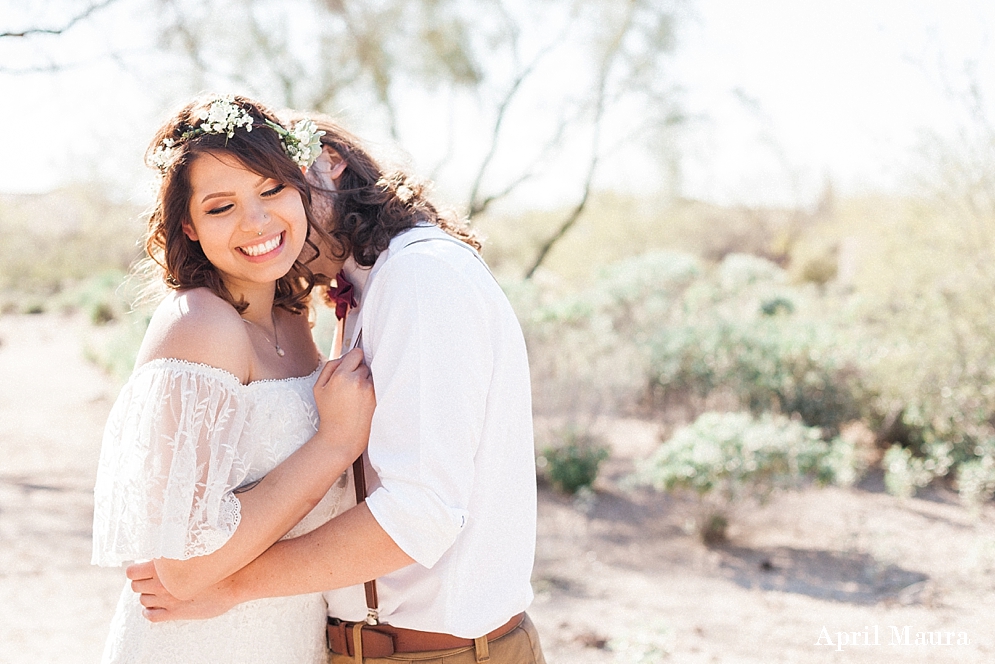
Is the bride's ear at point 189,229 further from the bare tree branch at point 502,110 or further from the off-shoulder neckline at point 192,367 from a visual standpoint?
the bare tree branch at point 502,110

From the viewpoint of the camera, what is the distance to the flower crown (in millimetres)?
1636

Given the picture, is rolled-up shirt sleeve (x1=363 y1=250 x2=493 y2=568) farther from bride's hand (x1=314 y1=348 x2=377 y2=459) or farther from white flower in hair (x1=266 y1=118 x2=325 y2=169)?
white flower in hair (x1=266 y1=118 x2=325 y2=169)

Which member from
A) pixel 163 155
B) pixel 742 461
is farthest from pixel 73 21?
pixel 742 461

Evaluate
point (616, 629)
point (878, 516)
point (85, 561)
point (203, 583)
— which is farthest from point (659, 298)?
point (203, 583)

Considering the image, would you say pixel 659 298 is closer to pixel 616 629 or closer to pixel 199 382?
pixel 616 629

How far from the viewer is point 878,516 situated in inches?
269

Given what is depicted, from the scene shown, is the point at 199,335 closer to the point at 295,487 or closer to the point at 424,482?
the point at 295,487

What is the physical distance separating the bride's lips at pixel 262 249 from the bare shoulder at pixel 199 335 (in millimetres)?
115

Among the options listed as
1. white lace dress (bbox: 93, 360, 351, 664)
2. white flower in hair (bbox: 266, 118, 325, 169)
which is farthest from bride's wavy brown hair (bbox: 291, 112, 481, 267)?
white lace dress (bbox: 93, 360, 351, 664)

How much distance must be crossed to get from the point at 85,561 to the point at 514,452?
5345 mm

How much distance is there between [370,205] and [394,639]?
3.00 feet

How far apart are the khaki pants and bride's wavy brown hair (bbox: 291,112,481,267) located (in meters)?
0.80

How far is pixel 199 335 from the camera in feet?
5.10

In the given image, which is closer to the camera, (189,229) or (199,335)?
(199,335)
